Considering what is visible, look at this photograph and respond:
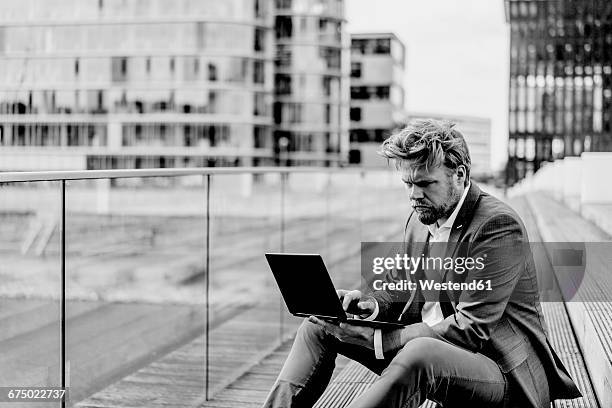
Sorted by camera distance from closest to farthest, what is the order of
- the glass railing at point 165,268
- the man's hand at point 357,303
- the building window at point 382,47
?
the man's hand at point 357,303 < the glass railing at point 165,268 < the building window at point 382,47

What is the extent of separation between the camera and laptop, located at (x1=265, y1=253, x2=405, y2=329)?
245 cm

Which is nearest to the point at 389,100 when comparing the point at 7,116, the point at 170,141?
the point at 170,141

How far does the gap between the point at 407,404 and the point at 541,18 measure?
8279cm

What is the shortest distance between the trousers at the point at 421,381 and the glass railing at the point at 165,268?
1004 mm

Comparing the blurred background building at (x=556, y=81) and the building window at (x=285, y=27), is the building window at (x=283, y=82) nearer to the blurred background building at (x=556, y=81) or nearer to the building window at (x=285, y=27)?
the building window at (x=285, y=27)

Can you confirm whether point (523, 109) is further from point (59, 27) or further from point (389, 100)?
point (59, 27)

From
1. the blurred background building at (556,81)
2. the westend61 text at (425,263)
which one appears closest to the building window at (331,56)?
the blurred background building at (556,81)

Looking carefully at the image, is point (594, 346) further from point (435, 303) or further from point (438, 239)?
point (438, 239)

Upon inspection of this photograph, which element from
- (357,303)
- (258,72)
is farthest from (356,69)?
(357,303)

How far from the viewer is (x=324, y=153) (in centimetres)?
6197

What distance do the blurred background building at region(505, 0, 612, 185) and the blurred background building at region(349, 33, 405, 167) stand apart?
12580 millimetres

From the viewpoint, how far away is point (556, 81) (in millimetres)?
81875

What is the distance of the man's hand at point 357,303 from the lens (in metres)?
2.79

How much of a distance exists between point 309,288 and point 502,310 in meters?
0.54
